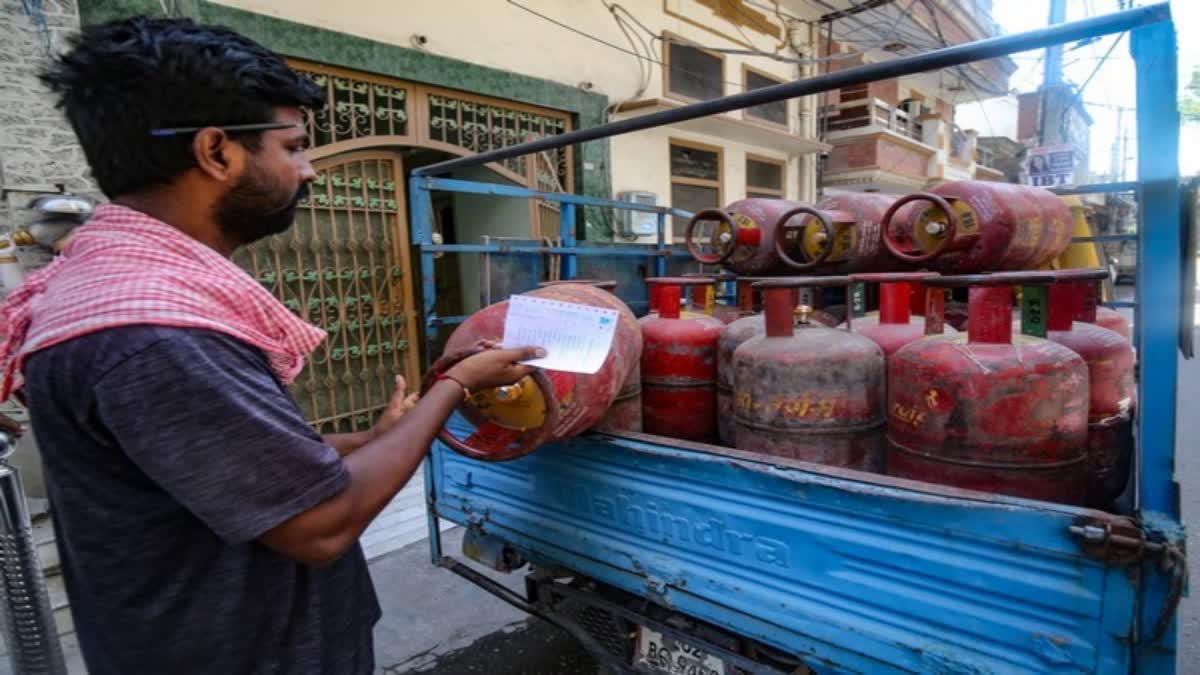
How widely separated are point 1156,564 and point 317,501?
140cm

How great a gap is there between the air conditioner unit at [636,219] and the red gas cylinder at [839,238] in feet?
11.3

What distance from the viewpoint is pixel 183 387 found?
867 millimetres

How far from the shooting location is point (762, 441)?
196 centimetres

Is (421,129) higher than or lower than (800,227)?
higher

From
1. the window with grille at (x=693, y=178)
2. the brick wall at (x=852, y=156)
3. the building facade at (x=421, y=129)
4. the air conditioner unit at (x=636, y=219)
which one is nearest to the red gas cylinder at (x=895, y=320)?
the building facade at (x=421, y=129)

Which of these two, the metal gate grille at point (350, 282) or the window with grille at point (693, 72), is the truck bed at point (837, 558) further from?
the window with grille at point (693, 72)

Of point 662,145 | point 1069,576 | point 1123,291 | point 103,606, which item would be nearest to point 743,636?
point 1069,576

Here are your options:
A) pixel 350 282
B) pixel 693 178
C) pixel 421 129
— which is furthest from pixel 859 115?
pixel 350 282

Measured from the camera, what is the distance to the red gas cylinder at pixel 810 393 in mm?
1890

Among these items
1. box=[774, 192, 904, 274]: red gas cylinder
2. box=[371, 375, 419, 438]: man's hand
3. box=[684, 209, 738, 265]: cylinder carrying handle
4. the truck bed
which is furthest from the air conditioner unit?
box=[371, 375, 419, 438]: man's hand

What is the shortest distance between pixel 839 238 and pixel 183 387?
2.80 metres

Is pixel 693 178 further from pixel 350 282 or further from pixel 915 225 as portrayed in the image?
pixel 915 225

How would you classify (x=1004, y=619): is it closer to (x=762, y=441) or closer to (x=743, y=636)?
(x=743, y=636)

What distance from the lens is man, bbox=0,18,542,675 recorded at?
88 centimetres
